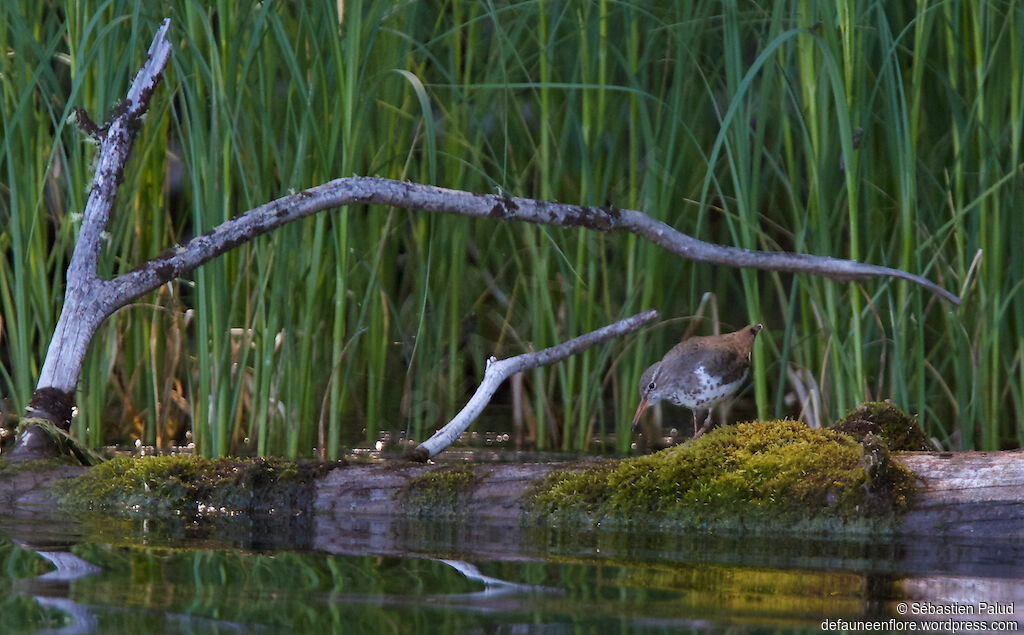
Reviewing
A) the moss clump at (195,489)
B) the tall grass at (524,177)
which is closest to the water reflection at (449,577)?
the moss clump at (195,489)

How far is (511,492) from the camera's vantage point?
9.95 ft

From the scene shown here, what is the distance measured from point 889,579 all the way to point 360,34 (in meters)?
2.18

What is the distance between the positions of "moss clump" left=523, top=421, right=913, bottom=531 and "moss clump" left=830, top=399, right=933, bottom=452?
0.32 ft

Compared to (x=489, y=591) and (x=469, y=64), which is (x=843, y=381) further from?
(x=489, y=591)

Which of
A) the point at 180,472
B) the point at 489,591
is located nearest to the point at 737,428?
the point at 489,591

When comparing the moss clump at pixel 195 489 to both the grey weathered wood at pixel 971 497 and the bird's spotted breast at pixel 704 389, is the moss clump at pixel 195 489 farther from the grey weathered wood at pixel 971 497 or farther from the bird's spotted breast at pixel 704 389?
the grey weathered wood at pixel 971 497

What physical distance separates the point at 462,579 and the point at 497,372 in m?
1.29

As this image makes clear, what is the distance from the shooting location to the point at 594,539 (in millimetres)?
2787

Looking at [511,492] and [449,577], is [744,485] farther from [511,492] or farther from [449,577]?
[449,577]

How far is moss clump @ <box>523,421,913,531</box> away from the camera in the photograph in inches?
112

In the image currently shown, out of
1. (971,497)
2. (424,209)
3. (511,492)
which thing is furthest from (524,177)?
(971,497)

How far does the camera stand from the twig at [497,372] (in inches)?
133

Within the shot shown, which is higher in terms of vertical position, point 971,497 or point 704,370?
point 704,370

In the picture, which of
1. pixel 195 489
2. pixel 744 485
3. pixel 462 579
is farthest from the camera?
pixel 195 489
